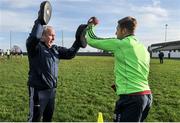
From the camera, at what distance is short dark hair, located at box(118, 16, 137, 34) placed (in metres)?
5.94

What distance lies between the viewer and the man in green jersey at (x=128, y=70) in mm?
5926

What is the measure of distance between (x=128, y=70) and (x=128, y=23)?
63cm

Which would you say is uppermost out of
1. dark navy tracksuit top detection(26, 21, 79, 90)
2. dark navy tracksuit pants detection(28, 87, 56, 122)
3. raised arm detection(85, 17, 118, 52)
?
raised arm detection(85, 17, 118, 52)

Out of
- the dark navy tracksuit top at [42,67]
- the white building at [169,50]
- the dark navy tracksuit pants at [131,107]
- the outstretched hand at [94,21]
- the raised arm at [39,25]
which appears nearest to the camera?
the dark navy tracksuit pants at [131,107]

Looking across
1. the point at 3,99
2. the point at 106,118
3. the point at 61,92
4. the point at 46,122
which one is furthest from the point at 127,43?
the point at 61,92

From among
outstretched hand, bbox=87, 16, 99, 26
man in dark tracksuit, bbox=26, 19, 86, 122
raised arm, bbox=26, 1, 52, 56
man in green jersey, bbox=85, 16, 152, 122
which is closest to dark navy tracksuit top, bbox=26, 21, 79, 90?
man in dark tracksuit, bbox=26, 19, 86, 122

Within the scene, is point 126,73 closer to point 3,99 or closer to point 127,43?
point 127,43

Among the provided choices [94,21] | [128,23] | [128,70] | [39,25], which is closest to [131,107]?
[128,70]

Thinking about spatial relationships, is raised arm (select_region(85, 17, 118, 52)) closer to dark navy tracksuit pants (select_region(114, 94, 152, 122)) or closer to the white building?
dark navy tracksuit pants (select_region(114, 94, 152, 122))

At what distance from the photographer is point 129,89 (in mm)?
5949

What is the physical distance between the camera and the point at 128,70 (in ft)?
19.7

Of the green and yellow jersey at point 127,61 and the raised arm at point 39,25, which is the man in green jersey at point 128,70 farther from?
the raised arm at point 39,25

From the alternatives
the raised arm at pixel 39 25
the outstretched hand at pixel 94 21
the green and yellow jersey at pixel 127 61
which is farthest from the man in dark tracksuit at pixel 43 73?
the green and yellow jersey at pixel 127 61

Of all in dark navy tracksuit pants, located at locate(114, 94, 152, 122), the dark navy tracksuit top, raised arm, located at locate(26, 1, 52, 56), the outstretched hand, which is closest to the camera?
dark navy tracksuit pants, located at locate(114, 94, 152, 122)
